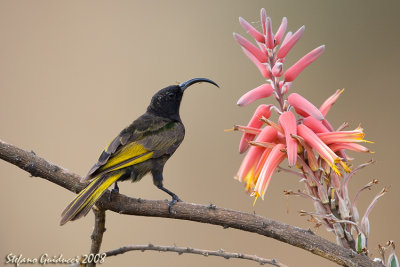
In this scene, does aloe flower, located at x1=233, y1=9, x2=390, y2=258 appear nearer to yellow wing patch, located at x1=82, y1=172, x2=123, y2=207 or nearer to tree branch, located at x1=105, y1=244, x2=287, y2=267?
tree branch, located at x1=105, y1=244, x2=287, y2=267

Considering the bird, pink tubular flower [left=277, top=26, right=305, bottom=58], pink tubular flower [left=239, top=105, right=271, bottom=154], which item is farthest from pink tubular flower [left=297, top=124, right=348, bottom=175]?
the bird

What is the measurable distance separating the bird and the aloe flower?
491 mm

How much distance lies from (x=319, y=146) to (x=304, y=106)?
0.48 ft

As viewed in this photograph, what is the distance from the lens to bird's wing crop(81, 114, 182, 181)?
6.88 ft

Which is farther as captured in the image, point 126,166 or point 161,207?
point 126,166

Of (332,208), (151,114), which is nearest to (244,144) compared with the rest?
(332,208)

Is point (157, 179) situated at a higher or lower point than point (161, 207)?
higher

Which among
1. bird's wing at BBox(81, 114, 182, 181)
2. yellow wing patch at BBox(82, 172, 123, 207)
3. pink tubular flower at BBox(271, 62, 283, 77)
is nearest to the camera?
pink tubular flower at BBox(271, 62, 283, 77)

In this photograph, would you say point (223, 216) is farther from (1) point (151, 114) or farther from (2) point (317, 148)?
(1) point (151, 114)

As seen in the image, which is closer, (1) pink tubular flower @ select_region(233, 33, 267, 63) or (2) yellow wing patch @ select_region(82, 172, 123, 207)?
(1) pink tubular flower @ select_region(233, 33, 267, 63)

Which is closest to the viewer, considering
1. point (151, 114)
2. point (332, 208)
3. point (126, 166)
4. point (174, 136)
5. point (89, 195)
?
point (332, 208)

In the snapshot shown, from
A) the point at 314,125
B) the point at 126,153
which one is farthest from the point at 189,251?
the point at 126,153

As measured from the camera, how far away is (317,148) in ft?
4.55

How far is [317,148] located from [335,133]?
12 cm
